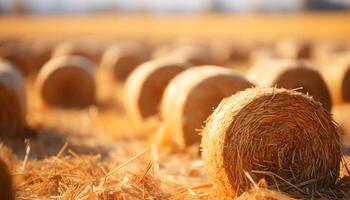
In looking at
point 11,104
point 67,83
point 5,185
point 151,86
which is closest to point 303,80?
point 151,86

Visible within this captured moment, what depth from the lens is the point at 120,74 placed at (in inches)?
769

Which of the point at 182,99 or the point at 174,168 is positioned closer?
the point at 174,168

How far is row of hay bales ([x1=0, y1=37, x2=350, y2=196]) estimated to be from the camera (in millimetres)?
5469

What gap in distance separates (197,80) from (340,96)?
17.3 ft

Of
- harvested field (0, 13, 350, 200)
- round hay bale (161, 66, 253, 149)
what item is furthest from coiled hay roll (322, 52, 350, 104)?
round hay bale (161, 66, 253, 149)

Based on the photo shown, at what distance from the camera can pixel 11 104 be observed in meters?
9.20

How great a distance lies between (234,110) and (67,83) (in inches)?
347

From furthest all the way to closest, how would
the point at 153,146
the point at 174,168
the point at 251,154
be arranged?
the point at 153,146 → the point at 174,168 → the point at 251,154

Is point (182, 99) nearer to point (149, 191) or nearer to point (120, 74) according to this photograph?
point (149, 191)

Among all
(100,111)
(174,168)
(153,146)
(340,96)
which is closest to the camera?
(174,168)

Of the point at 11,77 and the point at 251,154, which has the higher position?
the point at 11,77

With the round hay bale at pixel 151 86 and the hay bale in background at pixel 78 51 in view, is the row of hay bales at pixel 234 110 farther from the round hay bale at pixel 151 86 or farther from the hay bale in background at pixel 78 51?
the hay bale in background at pixel 78 51

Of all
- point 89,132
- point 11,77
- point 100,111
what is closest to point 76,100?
point 100,111

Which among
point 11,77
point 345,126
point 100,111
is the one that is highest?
point 11,77
